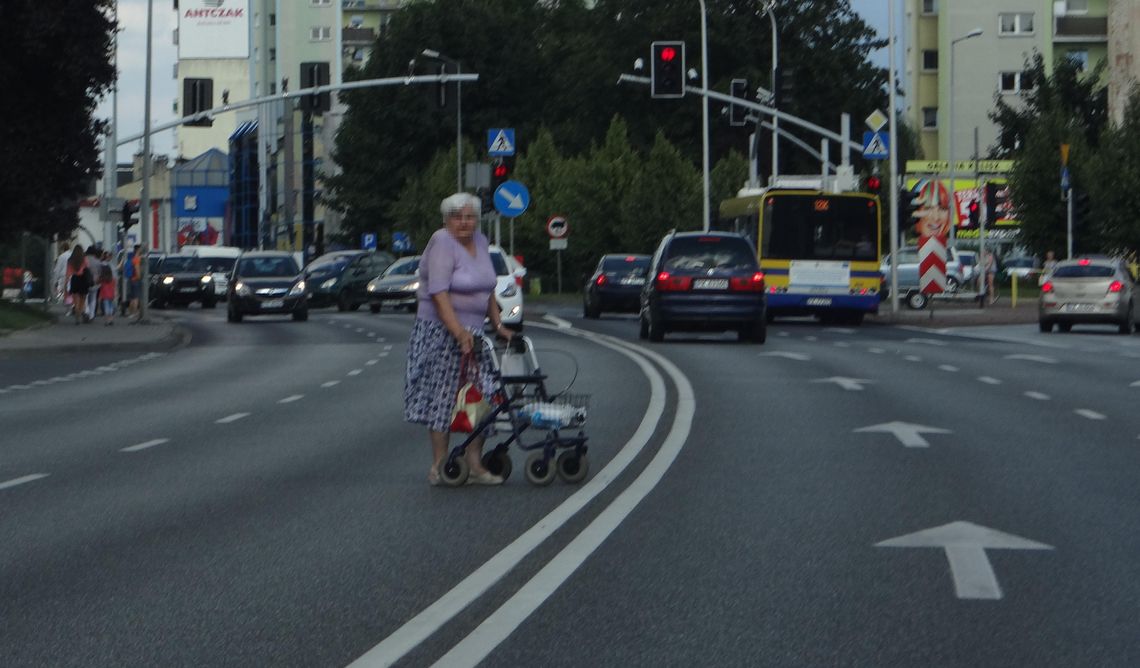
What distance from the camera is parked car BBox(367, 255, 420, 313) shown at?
55475 millimetres

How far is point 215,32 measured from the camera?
7018 inches

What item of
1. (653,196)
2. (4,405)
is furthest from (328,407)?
(653,196)

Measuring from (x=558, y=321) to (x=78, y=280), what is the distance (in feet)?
32.8

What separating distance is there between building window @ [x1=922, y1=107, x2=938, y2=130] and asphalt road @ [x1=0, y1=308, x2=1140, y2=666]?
308 feet

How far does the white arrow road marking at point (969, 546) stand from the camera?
8.60 meters

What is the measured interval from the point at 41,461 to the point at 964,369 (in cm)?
1408

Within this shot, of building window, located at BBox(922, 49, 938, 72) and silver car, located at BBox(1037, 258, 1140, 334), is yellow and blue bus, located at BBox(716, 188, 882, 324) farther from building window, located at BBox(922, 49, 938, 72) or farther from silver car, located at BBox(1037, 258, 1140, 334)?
building window, located at BBox(922, 49, 938, 72)

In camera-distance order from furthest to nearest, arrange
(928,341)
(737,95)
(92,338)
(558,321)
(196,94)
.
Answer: (196,94) < (737,95) < (558,321) < (92,338) < (928,341)

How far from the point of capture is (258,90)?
522 ft

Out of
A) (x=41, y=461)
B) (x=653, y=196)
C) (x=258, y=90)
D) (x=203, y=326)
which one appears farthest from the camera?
(x=258, y=90)

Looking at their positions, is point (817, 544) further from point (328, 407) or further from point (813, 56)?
point (813, 56)

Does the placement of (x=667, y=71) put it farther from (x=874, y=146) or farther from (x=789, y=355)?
(x=789, y=355)

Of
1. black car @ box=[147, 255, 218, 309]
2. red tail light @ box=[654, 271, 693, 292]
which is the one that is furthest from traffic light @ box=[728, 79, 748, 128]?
red tail light @ box=[654, 271, 693, 292]

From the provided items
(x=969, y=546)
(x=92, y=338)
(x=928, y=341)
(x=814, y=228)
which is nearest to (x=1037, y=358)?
(x=928, y=341)
